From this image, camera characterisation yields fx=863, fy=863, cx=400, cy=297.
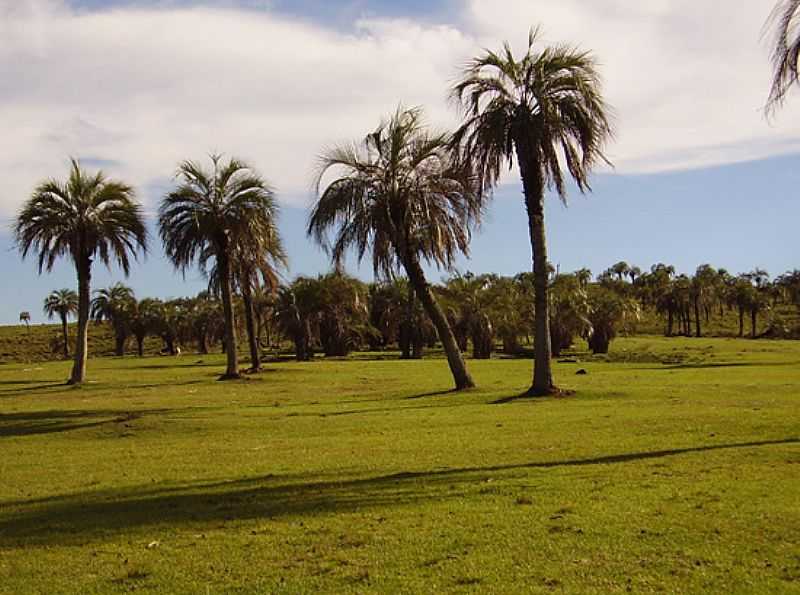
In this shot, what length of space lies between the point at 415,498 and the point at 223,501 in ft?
9.29

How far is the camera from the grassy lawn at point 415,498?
8.41 m

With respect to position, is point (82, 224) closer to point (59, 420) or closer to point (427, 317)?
point (59, 420)

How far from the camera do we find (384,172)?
29.8 metres

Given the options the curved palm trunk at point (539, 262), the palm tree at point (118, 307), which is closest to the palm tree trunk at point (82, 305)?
the curved palm trunk at point (539, 262)

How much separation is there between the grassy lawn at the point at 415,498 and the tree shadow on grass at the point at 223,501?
5 centimetres

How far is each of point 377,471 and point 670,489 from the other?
4844mm

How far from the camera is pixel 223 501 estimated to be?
40.8ft

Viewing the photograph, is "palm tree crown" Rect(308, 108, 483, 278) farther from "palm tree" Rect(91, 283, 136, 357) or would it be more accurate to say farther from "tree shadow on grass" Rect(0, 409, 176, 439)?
"palm tree" Rect(91, 283, 136, 357)

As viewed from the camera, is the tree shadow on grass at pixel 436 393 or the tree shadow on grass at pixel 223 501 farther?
the tree shadow on grass at pixel 436 393

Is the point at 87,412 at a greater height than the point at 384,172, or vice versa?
the point at 384,172

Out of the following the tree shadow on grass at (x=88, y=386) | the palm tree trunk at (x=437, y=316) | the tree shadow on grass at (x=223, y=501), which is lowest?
the tree shadow on grass at (x=223, y=501)

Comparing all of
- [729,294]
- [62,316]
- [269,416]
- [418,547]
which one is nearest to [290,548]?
[418,547]

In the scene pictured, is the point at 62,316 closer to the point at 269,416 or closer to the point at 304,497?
the point at 269,416

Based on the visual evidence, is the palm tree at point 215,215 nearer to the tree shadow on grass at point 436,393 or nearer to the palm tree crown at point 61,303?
the tree shadow on grass at point 436,393
